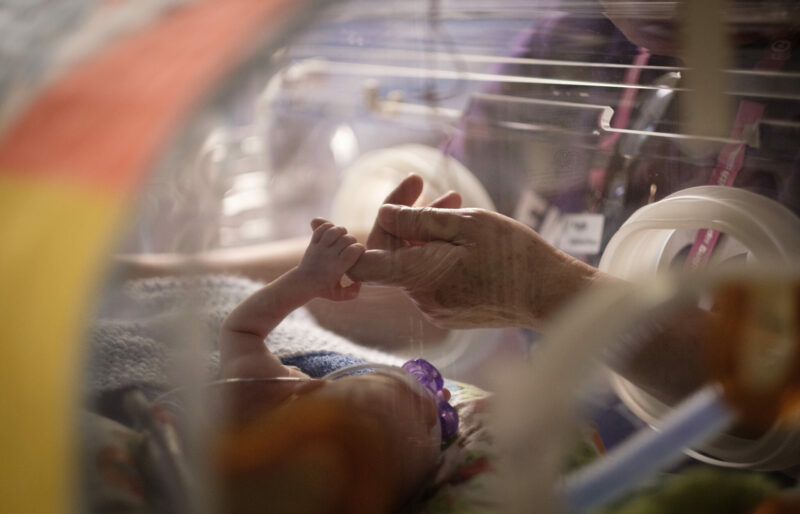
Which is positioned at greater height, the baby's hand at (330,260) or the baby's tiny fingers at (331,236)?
the baby's tiny fingers at (331,236)

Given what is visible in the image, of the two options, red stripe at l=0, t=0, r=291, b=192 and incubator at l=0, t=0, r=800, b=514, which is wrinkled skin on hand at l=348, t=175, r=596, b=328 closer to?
incubator at l=0, t=0, r=800, b=514

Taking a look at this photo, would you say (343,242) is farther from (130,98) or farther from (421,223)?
(130,98)

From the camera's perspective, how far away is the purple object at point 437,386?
0.57m

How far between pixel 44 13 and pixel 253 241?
0.28m

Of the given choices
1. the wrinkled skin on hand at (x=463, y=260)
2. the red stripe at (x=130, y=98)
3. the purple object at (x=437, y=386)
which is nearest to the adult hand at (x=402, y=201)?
the wrinkled skin on hand at (x=463, y=260)

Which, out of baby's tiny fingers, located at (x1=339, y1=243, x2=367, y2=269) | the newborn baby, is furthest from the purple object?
baby's tiny fingers, located at (x1=339, y1=243, x2=367, y2=269)

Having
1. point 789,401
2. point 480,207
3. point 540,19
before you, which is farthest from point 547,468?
point 540,19

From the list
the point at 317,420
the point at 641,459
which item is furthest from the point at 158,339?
the point at 641,459

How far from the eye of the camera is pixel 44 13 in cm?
60

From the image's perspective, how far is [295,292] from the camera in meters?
0.61

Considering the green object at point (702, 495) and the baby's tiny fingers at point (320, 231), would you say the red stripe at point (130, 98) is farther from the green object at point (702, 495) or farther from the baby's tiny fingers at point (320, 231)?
the green object at point (702, 495)

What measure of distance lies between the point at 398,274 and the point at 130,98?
26 cm

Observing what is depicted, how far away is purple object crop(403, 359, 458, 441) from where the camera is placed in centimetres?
57

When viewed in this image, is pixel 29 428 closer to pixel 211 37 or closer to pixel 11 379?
pixel 11 379
